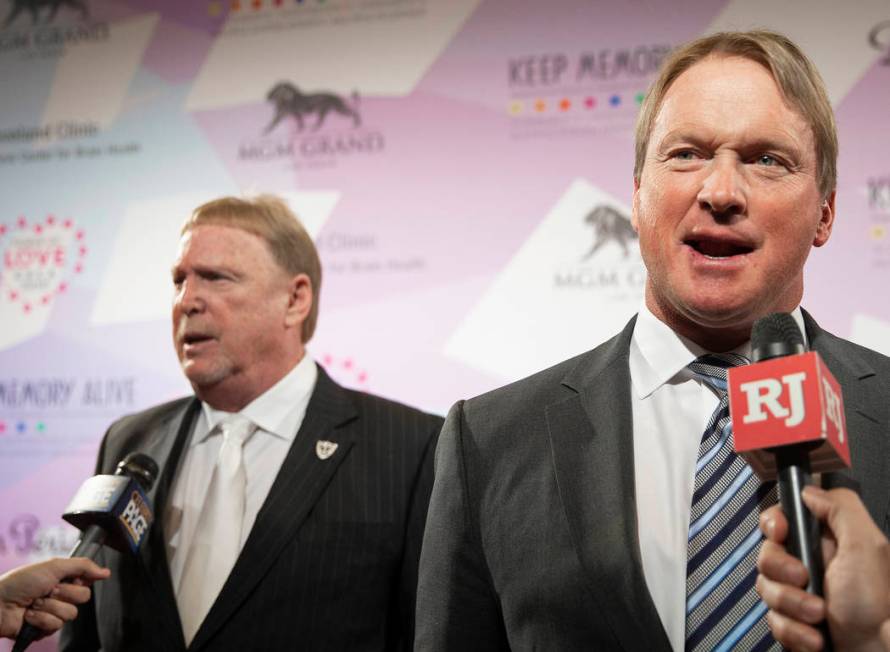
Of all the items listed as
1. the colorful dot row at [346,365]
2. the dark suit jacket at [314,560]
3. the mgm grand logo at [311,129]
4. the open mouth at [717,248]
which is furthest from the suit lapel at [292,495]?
the mgm grand logo at [311,129]

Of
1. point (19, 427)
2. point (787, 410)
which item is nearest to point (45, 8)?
point (19, 427)

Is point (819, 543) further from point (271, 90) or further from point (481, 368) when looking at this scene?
point (271, 90)

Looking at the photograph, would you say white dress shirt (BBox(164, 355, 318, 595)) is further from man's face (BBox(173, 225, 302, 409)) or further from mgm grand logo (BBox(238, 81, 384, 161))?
mgm grand logo (BBox(238, 81, 384, 161))

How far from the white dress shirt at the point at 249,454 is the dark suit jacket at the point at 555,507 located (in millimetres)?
835

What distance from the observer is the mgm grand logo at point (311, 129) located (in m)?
3.25

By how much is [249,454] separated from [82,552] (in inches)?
18.5

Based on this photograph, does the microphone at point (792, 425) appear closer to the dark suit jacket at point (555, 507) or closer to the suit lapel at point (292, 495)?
the dark suit jacket at point (555, 507)

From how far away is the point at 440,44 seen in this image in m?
3.21

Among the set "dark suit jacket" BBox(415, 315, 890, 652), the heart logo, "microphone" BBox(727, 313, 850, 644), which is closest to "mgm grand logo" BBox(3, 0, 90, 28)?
the heart logo

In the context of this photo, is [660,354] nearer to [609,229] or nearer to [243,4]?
[609,229]

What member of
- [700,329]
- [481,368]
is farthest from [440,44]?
[700,329]

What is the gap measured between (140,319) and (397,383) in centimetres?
99

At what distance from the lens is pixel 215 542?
205cm

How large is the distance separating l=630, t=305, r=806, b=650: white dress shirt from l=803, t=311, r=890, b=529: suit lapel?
59mm
